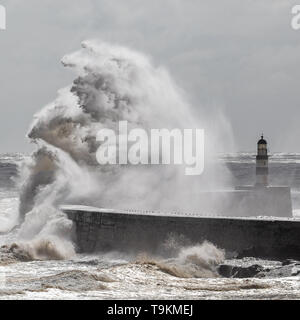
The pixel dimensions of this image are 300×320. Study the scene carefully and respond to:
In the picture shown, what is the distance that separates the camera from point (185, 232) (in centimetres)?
1534

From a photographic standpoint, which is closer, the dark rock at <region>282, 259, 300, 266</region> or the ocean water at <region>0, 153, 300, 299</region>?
the ocean water at <region>0, 153, 300, 299</region>


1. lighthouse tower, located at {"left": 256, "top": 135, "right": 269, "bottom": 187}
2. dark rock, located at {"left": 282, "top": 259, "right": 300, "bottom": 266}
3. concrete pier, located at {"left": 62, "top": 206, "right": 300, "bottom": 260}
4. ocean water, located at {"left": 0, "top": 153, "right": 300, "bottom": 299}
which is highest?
lighthouse tower, located at {"left": 256, "top": 135, "right": 269, "bottom": 187}

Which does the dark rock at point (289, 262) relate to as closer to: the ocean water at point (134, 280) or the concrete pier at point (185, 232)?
the ocean water at point (134, 280)

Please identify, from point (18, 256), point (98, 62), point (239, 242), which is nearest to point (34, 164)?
point (98, 62)

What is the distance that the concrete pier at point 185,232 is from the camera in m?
14.4

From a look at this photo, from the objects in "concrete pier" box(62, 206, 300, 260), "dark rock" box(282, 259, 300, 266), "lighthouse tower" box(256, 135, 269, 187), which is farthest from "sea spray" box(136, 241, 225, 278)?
"lighthouse tower" box(256, 135, 269, 187)

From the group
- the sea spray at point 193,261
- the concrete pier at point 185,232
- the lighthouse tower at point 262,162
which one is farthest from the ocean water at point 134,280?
the lighthouse tower at point 262,162

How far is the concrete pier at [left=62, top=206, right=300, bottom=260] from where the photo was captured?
14.4 meters

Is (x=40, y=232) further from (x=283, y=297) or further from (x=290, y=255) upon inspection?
(x=283, y=297)

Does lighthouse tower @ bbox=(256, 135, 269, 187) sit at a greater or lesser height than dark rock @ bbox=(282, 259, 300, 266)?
greater

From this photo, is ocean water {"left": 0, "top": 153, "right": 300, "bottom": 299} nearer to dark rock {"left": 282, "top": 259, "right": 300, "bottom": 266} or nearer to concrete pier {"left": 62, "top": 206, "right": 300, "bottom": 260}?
dark rock {"left": 282, "top": 259, "right": 300, "bottom": 266}

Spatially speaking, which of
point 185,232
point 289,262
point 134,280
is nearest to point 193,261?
point 185,232

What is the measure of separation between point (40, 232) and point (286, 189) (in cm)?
858

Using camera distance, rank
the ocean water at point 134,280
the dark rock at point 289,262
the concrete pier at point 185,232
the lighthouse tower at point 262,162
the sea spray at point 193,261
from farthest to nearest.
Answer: the lighthouse tower at point 262,162, the concrete pier at point 185,232, the dark rock at point 289,262, the sea spray at point 193,261, the ocean water at point 134,280
